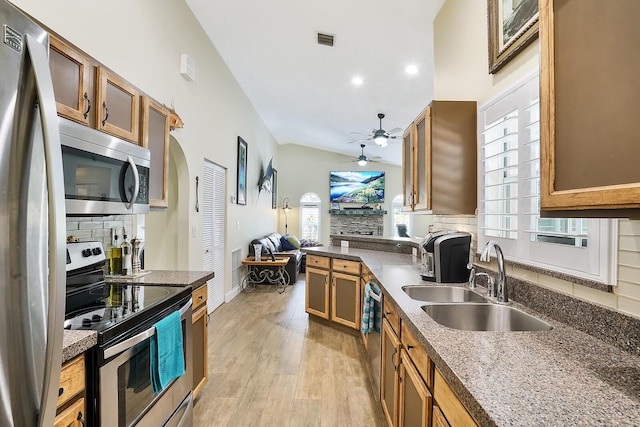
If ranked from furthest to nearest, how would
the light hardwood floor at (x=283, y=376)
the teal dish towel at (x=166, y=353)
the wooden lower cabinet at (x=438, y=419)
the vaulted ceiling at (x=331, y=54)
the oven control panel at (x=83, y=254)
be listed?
the vaulted ceiling at (x=331, y=54)
the light hardwood floor at (x=283, y=376)
the oven control panel at (x=83, y=254)
the teal dish towel at (x=166, y=353)
the wooden lower cabinet at (x=438, y=419)

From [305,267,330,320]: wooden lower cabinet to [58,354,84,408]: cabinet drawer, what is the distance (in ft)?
9.31

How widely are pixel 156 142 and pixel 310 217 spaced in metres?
7.67

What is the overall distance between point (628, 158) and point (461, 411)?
0.73m

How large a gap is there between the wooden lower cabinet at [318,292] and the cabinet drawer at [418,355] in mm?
2311

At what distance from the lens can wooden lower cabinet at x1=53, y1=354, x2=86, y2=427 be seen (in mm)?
1111

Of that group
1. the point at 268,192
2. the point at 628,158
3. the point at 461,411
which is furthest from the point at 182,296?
the point at 268,192

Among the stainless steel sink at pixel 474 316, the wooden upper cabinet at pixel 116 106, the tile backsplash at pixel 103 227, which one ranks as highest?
the wooden upper cabinet at pixel 116 106

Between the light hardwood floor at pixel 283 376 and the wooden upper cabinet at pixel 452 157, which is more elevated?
the wooden upper cabinet at pixel 452 157

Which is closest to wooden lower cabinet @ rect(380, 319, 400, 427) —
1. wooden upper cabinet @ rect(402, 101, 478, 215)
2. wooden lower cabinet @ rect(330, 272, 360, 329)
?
wooden upper cabinet @ rect(402, 101, 478, 215)

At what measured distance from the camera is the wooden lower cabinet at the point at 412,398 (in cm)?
123

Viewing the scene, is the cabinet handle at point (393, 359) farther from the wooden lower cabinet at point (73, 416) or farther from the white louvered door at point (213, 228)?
the white louvered door at point (213, 228)

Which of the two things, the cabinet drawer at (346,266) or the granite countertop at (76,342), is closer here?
the granite countertop at (76,342)

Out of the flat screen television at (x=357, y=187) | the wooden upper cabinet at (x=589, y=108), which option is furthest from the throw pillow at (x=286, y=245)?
the wooden upper cabinet at (x=589, y=108)

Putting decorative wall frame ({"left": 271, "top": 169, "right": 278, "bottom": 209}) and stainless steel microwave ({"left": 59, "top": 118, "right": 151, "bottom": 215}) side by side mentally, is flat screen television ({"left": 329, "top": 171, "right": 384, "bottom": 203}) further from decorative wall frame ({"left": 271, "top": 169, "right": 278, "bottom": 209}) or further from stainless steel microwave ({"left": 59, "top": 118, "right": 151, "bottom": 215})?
stainless steel microwave ({"left": 59, "top": 118, "right": 151, "bottom": 215})
